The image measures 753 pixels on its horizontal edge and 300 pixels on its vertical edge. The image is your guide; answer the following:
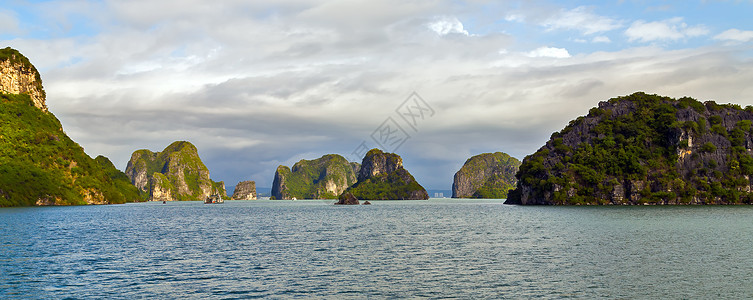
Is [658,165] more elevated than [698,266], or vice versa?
[658,165]

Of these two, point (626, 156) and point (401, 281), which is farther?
point (626, 156)

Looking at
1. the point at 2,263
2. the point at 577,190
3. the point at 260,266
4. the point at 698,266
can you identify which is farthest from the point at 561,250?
the point at 577,190

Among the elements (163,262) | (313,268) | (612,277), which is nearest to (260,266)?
(313,268)

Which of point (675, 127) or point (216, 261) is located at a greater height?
point (675, 127)

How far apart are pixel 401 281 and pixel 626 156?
189923 millimetres

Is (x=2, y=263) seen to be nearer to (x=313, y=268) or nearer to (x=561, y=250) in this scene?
(x=313, y=268)

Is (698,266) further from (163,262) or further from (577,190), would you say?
(577,190)

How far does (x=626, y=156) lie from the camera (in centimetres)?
19912

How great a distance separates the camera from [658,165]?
197625 millimetres

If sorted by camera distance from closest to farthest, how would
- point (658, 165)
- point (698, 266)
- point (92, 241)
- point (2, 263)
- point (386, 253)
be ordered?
point (698, 266) < point (2, 263) < point (386, 253) < point (92, 241) < point (658, 165)

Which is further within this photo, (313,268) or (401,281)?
(313,268)

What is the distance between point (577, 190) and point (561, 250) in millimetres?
158117

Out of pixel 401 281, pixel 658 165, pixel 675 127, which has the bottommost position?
pixel 401 281

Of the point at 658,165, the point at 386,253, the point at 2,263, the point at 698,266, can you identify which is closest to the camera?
the point at 698,266
